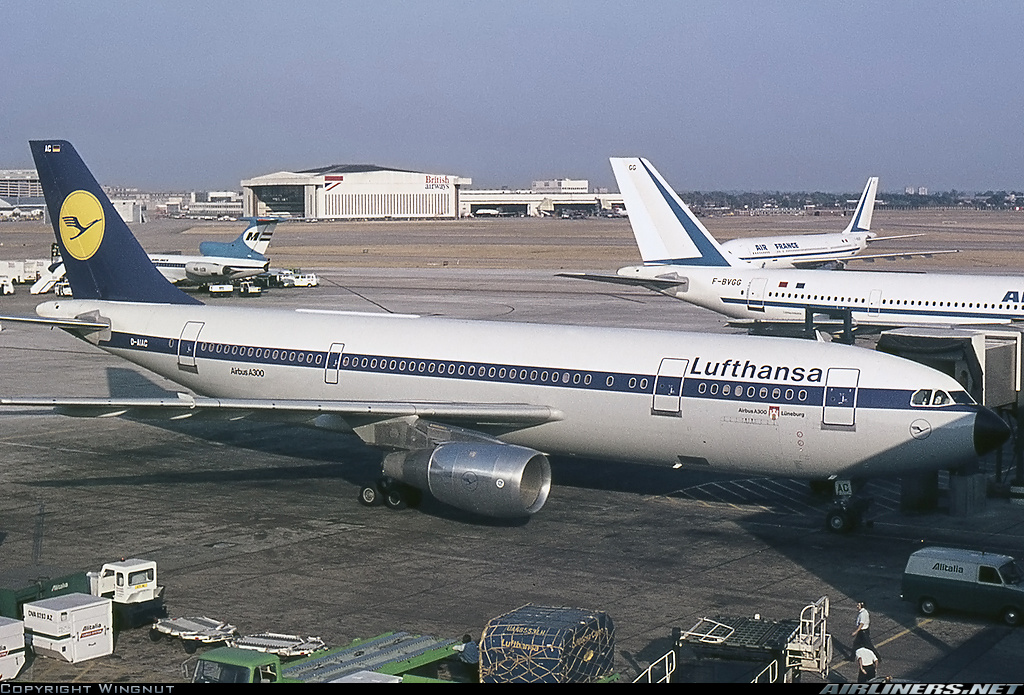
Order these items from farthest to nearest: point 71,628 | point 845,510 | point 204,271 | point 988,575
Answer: point 204,271 → point 845,510 → point 988,575 → point 71,628

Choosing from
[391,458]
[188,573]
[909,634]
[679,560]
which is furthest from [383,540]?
[909,634]

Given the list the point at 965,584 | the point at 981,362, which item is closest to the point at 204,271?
the point at 981,362

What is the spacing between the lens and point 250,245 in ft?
295

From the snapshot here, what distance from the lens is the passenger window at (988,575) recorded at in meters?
20.8

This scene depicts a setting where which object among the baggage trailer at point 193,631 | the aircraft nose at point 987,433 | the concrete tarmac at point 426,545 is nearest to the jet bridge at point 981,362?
the concrete tarmac at point 426,545

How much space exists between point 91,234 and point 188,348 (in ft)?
15.5

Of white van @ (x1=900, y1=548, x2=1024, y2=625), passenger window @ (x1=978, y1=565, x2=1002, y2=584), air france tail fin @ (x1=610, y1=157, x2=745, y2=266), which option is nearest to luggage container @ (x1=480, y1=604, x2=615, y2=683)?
white van @ (x1=900, y1=548, x2=1024, y2=625)

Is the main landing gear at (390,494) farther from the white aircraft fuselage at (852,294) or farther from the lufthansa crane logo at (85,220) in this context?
the white aircraft fuselage at (852,294)

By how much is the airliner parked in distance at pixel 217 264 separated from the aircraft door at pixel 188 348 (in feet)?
178

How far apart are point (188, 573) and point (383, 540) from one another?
4.39 metres

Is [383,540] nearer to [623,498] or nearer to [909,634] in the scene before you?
[623,498]

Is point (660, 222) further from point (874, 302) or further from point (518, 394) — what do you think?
point (518, 394)

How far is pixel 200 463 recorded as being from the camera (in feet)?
111

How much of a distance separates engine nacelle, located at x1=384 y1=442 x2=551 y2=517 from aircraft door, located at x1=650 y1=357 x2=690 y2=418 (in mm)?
2946
